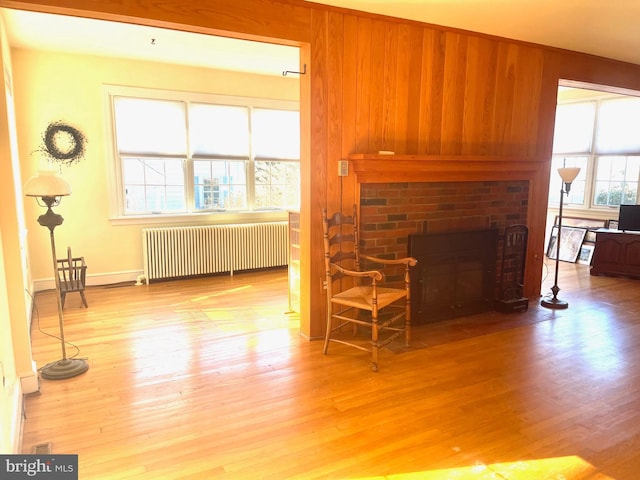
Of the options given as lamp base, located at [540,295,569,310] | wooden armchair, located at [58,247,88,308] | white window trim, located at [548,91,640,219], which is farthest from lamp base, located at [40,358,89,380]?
white window trim, located at [548,91,640,219]

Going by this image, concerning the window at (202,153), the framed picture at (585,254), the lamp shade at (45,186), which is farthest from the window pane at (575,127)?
the lamp shade at (45,186)

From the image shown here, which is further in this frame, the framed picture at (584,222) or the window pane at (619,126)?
the framed picture at (584,222)

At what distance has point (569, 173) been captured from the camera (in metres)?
4.68

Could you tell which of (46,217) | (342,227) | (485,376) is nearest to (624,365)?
(485,376)

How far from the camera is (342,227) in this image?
3.72 metres

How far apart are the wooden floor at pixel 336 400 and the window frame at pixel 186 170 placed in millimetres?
1581

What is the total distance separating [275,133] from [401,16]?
3025 millimetres

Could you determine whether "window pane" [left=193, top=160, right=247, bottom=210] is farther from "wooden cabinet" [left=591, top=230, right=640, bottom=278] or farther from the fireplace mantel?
"wooden cabinet" [left=591, top=230, right=640, bottom=278]

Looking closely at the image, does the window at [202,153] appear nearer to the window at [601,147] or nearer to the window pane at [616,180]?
the window at [601,147]

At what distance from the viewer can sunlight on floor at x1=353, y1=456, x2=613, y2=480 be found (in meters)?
2.08

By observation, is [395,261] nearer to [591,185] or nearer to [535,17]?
[535,17]

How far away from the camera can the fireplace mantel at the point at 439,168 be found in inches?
144

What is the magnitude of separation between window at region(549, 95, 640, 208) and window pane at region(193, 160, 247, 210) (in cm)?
523

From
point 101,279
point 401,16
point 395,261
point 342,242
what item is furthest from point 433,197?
point 101,279
